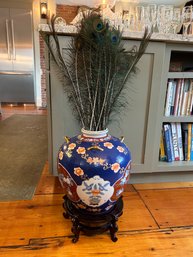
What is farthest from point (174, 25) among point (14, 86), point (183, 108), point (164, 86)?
point (14, 86)

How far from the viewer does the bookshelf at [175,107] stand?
1.20m

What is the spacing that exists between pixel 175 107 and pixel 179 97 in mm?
68

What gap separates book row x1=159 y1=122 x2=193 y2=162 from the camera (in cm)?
134

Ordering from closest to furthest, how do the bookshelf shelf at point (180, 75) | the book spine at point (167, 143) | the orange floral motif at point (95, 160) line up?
the orange floral motif at point (95, 160) < the bookshelf shelf at point (180, 75) < the book spine at point (167, 143)

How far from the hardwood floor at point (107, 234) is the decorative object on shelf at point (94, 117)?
0.48ft

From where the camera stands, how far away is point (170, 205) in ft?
3.96

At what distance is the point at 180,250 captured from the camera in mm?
891

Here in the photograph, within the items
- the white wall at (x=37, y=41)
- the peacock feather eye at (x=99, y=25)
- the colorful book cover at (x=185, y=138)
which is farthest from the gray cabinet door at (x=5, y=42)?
the colorful book cover at (x=185, y=138)

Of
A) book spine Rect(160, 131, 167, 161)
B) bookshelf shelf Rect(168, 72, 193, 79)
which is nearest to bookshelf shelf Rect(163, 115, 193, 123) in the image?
book spine Rect(160, 131, 167, 161)

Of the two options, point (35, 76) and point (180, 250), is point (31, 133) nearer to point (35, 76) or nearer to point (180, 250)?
point (180, 250)

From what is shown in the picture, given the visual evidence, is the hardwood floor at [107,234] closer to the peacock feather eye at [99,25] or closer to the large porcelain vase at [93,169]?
the large porcelain vase at [93,169]

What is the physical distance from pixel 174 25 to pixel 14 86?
405 centimetres

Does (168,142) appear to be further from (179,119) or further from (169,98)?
(169,98)

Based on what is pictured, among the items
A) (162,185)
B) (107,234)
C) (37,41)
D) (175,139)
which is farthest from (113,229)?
(37,41)
